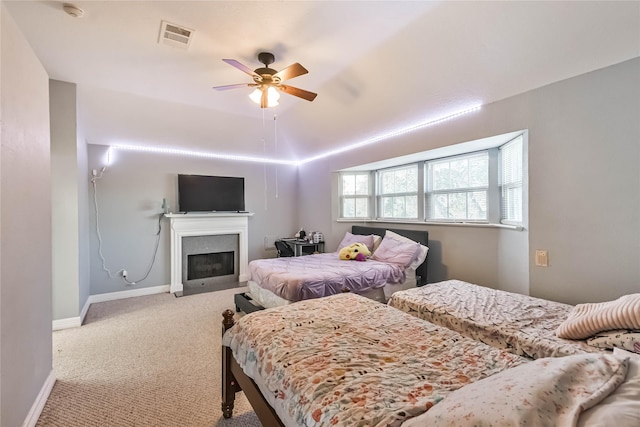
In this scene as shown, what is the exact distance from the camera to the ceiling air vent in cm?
227

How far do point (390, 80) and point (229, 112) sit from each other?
2454 mm

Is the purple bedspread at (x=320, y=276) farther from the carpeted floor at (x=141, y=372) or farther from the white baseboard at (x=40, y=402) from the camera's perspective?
the white baseboard at (x=40, y=402)

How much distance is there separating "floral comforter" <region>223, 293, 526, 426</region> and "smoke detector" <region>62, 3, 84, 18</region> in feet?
8.39

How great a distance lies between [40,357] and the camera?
196cm

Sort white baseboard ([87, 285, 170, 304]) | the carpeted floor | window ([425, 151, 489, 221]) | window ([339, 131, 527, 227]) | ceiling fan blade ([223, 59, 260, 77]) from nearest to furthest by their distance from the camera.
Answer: the carpeted floor
ceiling fan blade ([223, 59, 260, 77])
window ([339, 131, 527, 227])
window ([425, 151, 489, 221])
white baseboard ([87, 285, 170, 304])

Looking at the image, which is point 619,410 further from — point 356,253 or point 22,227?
point 356,253

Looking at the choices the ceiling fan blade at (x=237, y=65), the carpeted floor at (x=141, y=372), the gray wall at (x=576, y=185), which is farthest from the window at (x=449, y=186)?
the carpeted floor at (x=141, y=372)

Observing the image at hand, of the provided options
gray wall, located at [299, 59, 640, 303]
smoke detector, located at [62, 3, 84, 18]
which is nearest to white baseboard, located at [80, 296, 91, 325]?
smoke detector, located at [62, 3, 84, 18]

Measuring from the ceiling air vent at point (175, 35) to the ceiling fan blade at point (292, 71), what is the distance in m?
0.78

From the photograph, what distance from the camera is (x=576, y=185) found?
2.24 meters

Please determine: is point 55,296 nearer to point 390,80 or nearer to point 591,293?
point 390,80

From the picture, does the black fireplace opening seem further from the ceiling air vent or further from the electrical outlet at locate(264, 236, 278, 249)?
the ceiling air vent

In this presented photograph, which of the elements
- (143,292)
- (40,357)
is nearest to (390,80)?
(40,357)

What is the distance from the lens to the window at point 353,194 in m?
5.18
